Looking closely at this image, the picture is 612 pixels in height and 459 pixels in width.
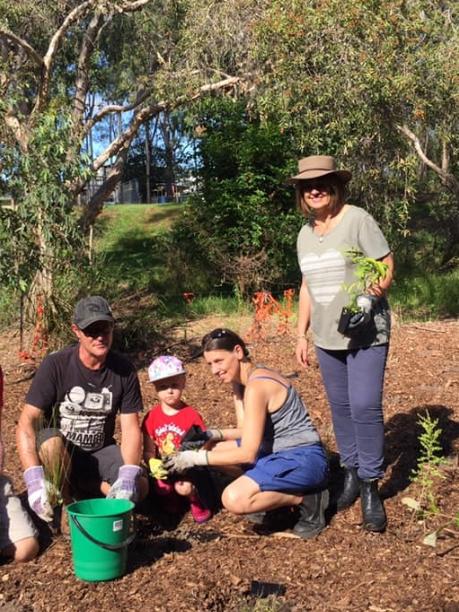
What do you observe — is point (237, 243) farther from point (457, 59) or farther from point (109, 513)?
point (109, 513)

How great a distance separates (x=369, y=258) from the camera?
340cm

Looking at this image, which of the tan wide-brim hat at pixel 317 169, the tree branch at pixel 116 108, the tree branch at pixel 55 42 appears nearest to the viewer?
the tan wide-brim hat at pixel 317 169

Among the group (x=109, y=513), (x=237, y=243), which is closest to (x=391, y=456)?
(x=109, y=513)

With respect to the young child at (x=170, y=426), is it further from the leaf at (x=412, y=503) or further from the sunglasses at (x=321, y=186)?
the sunglasses at (x=321, y=186)

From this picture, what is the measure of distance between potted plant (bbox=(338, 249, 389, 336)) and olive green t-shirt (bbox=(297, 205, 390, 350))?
53mm

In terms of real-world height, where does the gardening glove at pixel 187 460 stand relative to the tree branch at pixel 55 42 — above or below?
below

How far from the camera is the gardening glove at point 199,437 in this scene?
3733mm

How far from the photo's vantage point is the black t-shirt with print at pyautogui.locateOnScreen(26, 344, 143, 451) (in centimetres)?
365

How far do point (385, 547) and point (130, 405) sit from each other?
4.43 feet

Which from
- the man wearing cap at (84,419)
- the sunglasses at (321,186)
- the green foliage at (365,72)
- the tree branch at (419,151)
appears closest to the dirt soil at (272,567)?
the man wearing cap at (84,419)

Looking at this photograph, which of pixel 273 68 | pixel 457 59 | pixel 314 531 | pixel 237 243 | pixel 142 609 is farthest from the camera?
pixel 237 243

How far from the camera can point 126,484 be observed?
351cm

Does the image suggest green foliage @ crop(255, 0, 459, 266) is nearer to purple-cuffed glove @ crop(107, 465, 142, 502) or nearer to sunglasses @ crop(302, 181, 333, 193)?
sunglasses @ crop(302, 181, 333, 193)

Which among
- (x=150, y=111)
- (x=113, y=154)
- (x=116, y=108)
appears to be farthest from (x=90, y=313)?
(x=116, y=108)
